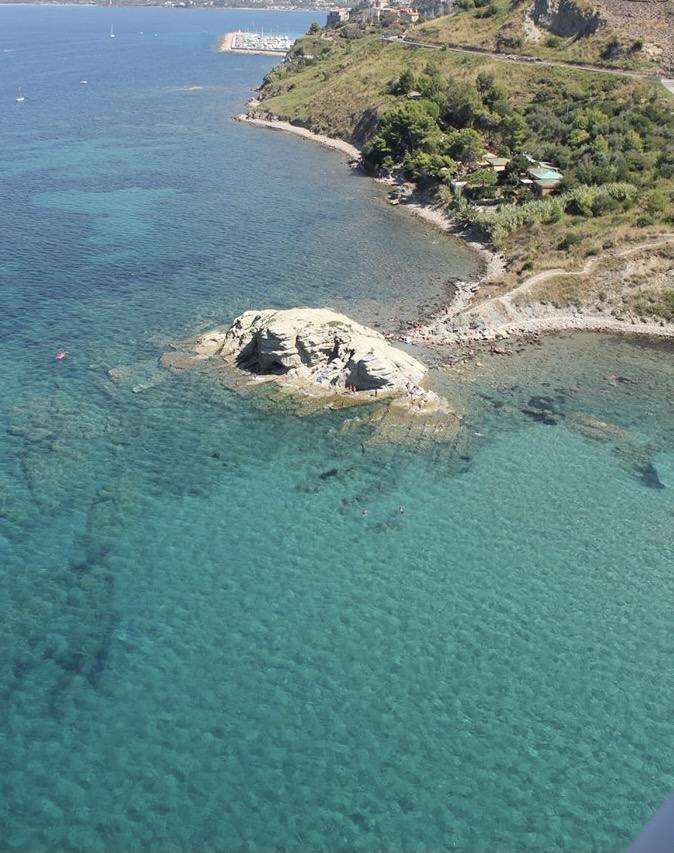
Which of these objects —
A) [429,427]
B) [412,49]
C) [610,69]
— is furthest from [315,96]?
[429,427]

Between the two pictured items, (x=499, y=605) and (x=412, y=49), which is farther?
(x=412, y=49)

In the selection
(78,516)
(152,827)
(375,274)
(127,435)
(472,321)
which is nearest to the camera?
(152,827)

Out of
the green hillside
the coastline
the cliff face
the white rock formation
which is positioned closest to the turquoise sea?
the coastline

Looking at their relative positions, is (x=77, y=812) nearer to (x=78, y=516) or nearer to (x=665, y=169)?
(x=78, y=516)

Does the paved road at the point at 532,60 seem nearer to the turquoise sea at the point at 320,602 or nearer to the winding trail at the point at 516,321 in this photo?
the winding trail at the point at 516,321

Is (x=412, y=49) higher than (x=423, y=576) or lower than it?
higher

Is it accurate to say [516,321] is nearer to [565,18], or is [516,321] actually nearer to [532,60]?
[532,60]

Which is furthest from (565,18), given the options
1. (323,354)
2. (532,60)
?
(323,354)
